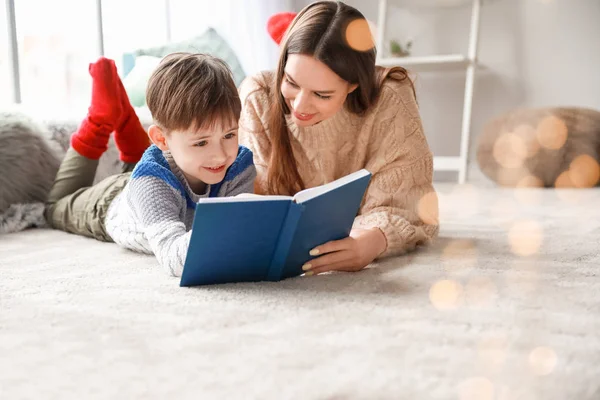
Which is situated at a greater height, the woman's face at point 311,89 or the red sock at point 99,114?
the woman's face at point 311,89

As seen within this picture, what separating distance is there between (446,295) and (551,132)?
6.90ft

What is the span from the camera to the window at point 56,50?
7.09ft

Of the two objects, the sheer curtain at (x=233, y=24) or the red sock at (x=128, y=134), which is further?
the sheer curtain at (x=233, y=24)

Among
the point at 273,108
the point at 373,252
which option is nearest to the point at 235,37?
the point at 273,108

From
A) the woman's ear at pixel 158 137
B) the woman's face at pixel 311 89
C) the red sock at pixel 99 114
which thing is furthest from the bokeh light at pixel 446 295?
the red sock at pixel 99 114

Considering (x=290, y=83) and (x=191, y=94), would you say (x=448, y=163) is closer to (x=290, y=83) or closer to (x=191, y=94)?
(x=290, y=83)

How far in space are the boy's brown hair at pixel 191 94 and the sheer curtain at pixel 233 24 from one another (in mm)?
1783

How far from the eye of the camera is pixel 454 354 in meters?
0.57

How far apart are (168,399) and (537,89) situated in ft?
10.0

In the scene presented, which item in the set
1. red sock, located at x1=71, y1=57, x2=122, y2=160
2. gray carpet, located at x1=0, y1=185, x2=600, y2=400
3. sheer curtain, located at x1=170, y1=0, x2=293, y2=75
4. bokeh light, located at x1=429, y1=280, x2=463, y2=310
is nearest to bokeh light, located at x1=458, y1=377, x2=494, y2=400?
gray carpet, located at x1=0, y1=185, x2=600, y2=400

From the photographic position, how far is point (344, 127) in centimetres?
122

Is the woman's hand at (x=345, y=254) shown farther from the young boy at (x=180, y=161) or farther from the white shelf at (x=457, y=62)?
the white shelf at (x=457, y=62)

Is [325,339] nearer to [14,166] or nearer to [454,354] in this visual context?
[454,354]

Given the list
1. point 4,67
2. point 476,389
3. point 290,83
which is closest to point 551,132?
point 290,83
